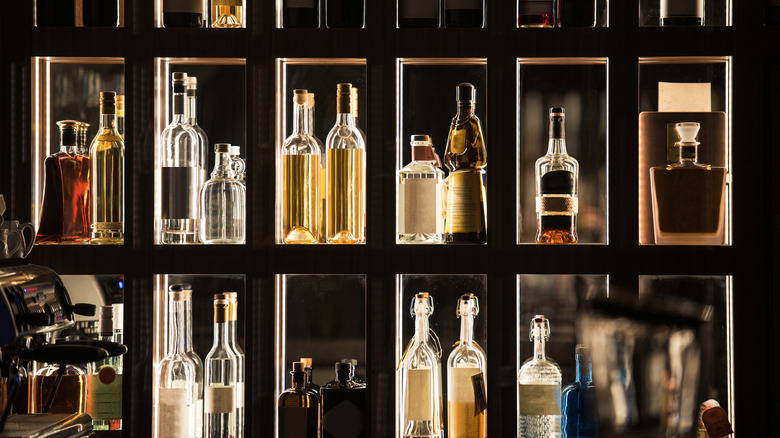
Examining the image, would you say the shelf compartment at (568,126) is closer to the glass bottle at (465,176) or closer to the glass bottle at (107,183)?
the glass bottle at (465,176)

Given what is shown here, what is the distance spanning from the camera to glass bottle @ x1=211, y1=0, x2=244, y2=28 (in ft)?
5.51

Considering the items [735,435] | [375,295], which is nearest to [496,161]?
[375,295]

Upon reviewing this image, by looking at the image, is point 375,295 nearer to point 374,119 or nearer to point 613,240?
point 374,119

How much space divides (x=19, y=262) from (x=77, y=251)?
7.4 inches

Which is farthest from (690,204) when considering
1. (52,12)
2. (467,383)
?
(52,12)

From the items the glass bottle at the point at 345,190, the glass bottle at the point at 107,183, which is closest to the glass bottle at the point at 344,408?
the glass bottle at the point at 345,190

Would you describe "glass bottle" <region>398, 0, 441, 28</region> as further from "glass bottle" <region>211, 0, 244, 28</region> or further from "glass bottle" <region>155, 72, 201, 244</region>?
"glass bottle" <region>155, 72, 201, 244</region>

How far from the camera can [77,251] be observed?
1579 millimetres

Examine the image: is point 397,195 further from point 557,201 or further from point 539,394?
point 539,394

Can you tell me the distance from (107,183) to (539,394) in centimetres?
108

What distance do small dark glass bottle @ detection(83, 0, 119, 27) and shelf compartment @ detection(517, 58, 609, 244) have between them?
0.97 metres

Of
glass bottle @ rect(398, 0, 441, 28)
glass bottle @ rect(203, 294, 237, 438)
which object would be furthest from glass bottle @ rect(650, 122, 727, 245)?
glass bottle @ rect(203, 294, 237, 438)

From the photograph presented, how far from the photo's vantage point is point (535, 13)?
1.62 meters

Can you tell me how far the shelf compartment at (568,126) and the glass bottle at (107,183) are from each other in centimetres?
93
